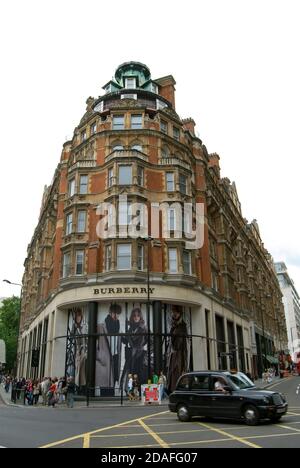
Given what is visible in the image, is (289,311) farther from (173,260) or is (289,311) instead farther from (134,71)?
(173,260)

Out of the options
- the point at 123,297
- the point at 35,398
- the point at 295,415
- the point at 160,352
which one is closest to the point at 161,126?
the point at 123,297

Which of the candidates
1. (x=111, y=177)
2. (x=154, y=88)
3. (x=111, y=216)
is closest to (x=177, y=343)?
(x=111, y=216)

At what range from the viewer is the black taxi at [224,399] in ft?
43.0

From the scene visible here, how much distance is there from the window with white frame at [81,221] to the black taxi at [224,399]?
787 inches

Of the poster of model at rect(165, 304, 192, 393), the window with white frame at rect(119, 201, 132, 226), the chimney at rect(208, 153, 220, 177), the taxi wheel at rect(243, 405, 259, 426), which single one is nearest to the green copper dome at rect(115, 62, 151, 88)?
the chimney at rect(208, 153, 220, 177)

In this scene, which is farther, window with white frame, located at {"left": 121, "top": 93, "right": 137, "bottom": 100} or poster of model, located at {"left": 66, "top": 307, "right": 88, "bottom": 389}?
window with white frame, located at {"left": 121, "top": 93, "right": 137, "bottom": 100}

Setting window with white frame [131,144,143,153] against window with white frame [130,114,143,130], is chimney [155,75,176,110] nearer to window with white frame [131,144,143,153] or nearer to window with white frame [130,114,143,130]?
window with white frame [130,114,143,130]

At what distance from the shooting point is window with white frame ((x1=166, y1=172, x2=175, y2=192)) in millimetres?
34344

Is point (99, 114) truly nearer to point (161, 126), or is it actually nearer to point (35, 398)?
point (161, 126)

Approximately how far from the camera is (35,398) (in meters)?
26.4

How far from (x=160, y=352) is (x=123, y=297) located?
185 inches

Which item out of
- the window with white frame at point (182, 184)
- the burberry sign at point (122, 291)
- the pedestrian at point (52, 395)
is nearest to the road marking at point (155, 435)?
the pedestrian at point (52, 395)

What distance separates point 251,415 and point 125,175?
23.4 meters

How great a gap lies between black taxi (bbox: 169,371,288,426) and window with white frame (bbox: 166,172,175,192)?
2077 cm
